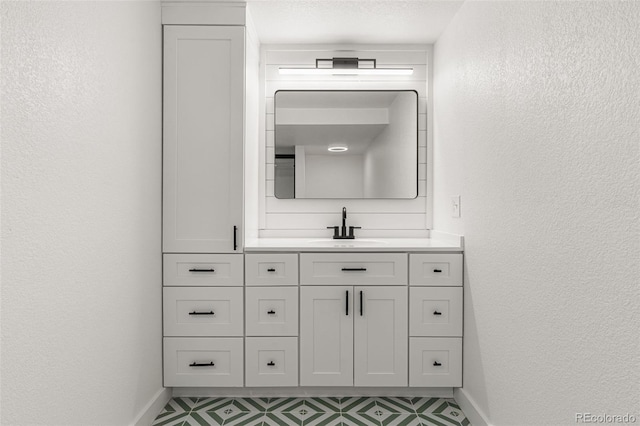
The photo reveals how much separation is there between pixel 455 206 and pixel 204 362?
5.52 feet

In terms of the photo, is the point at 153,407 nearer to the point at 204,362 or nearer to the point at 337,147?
the point at 204,362

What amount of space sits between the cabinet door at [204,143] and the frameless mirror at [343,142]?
0.61m

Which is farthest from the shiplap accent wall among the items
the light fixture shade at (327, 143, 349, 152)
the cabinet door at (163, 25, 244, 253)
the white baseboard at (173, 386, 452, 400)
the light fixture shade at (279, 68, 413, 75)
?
the white baseboard at (173, 386, 452, 400)

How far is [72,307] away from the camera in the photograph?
146cm

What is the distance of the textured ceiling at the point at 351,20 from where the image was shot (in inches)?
93.7

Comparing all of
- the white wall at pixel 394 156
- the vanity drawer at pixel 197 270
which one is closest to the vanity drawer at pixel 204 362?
the vanity drawer at pixel 197 270

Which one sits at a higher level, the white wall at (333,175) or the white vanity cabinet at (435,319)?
the white wall at (333,175)

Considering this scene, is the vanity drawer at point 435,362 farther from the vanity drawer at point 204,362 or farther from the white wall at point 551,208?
the vanity drawer at point 204,362

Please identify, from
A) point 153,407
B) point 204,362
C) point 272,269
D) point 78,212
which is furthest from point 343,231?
point 78,212

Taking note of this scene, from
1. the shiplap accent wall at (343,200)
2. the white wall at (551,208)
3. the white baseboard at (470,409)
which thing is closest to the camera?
the white wall at (551,208)

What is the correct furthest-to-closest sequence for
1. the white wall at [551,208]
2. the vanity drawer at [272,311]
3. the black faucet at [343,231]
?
the black faucet at [343,231] < the vanity drawer at [272,311] < the white wall at [551,208]

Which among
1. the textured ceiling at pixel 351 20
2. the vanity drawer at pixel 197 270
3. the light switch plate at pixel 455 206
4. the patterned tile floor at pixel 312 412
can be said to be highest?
the textured ceiling at pixel 351 20

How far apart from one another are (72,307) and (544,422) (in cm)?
170

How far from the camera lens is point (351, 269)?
92.4 inches
